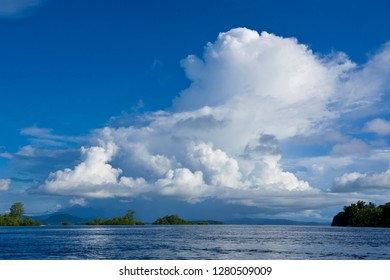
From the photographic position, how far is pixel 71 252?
90625 millimetres

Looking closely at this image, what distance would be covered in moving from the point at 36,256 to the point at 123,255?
49.0 ft

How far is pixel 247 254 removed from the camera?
281 feet

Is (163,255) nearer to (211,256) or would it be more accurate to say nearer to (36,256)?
(211,256)
